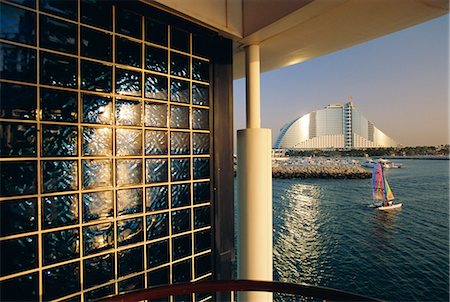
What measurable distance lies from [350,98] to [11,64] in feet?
61.1

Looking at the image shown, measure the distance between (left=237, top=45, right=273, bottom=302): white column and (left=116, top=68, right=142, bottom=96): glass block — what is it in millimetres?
768

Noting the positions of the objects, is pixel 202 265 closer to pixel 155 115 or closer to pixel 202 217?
pixel 202 217

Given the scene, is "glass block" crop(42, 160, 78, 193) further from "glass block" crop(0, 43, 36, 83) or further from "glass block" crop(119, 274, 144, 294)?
"glass block" crop(119, 274, 144, 294)

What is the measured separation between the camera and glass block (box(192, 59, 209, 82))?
1.72 m

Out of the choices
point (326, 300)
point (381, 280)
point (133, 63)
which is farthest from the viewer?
point (381, 280)

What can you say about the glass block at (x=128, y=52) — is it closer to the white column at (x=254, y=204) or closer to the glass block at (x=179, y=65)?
the glass block at (x=179, y=65)

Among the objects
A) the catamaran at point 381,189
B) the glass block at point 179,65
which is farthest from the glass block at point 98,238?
the catamaran at point 381,189

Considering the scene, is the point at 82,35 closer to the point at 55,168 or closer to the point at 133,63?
the point at 133,63

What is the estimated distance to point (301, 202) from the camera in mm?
15070


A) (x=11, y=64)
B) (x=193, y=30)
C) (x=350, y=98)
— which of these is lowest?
(x=11, y=64)

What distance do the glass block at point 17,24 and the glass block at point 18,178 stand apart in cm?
58

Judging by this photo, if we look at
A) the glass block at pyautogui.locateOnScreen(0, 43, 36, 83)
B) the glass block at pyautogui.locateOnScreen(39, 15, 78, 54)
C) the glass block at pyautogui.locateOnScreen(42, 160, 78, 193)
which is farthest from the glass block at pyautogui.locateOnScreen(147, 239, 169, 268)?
the glass block at pyautogui.locateOnScreen(39, 15, 78, 54)

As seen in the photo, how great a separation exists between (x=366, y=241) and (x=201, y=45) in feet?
41.6

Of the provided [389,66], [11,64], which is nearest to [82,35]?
[11,64]
